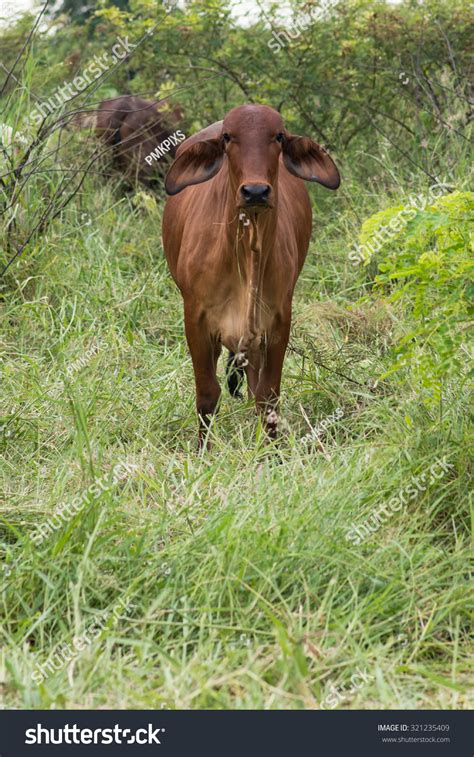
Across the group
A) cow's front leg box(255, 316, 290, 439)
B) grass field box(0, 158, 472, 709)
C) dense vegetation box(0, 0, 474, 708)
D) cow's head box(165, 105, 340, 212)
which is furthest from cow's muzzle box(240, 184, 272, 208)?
grass field box(0, 158, 472, 709)

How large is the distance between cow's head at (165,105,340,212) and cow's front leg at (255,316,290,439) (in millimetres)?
667

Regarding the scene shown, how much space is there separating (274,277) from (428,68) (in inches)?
161

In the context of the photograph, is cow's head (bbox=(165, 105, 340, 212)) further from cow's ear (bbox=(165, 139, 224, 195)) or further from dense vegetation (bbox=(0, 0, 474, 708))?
dense vegetation (bbox=(0, 0, 474, 708))

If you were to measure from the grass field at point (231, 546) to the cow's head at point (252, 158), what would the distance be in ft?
3.27

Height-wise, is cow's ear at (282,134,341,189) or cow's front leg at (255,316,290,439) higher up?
cow's ear at (282,134,341,189)

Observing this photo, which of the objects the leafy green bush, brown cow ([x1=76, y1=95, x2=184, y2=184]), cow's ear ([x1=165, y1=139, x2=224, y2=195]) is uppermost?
cow's ear ([x1=165, y1=139, x2=224, y2=195])

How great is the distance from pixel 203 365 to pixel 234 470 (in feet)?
2.54

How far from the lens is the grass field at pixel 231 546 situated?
3.08 meters

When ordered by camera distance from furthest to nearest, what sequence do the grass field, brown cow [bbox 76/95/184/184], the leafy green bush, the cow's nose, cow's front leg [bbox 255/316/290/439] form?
brown cow [bbox 76/95/184/184]
cow's front leg [bbox 255/316/290/439]
the cow's nose
the leafy green bush
the grass field

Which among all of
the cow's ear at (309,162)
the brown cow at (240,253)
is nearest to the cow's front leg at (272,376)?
the brown cow at (240,253)

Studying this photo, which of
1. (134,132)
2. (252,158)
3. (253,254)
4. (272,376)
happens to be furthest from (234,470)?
(134,132)

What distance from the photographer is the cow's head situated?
4.21 meters

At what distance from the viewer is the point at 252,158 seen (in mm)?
4285

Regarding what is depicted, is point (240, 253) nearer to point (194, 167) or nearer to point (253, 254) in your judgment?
point (253, 254)
